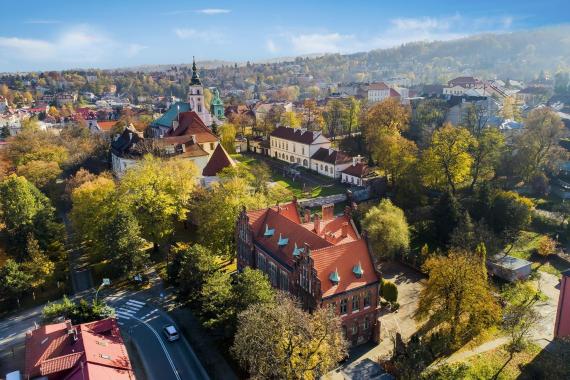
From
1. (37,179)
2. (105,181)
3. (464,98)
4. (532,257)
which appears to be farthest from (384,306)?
(464,98)

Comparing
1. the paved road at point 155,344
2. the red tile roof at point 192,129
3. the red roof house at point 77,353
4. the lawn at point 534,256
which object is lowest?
the paved road at point 155,344

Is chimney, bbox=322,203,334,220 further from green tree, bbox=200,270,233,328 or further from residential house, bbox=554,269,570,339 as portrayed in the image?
residential house, bbox=554,269,570,339

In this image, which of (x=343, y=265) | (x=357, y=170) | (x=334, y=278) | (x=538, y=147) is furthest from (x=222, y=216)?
(x=538, y=147)

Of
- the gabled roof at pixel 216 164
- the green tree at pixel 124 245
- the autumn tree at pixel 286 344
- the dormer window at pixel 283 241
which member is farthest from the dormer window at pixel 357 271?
the gabled roof at pixel 216 164

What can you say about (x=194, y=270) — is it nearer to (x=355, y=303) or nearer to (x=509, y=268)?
(x=355, y=303)

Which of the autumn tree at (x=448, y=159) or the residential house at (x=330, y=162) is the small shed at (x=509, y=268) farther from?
the residential house at (x=330, y=162)
